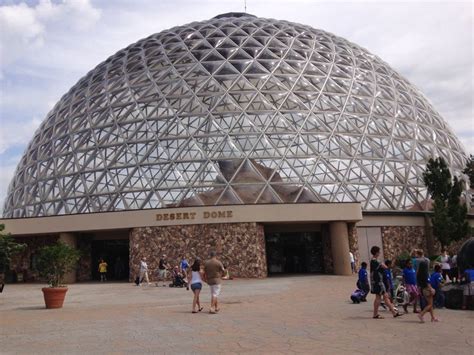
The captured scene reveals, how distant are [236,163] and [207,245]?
4723mm

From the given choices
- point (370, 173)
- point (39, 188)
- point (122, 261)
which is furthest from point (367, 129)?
point (39, 188)

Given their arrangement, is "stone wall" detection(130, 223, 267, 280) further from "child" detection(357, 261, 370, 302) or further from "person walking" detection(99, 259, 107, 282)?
"child" detection(357, 261, 370, 302)

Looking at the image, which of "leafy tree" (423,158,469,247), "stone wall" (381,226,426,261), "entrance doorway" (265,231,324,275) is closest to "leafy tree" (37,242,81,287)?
"entrance doorway" (265,231,324,275)

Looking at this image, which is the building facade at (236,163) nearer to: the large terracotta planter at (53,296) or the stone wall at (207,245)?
the stone wall at (207,245)

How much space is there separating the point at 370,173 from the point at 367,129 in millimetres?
3263

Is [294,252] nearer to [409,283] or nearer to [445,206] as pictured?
[445,206]

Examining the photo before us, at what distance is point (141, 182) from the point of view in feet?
82.1

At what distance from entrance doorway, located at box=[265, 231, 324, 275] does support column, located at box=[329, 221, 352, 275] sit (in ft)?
5.92

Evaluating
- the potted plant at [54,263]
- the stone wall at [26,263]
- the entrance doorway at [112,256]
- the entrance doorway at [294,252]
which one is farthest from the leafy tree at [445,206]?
the stone wall at [26,263]

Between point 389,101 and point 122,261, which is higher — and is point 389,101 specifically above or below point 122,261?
above

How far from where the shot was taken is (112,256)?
27531mm

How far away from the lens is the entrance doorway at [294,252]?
86.1 ft

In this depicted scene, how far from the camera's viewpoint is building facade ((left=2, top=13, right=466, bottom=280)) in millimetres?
23484

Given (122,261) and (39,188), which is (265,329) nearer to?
(122,261)
